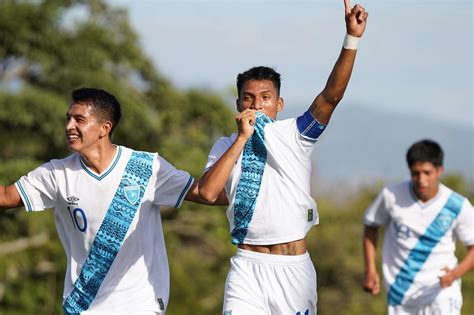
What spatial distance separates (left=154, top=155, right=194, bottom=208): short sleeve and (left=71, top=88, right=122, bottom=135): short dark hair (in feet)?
1.52

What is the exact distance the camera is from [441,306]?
8992mm

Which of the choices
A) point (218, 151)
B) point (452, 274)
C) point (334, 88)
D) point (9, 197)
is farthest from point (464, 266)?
point (9, 197)

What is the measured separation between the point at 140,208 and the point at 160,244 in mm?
321

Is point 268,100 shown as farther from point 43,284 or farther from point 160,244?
point 43,284

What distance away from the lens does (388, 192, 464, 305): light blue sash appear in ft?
29.7

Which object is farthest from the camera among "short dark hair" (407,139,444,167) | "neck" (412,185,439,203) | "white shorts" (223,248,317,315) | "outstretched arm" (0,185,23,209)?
"neck" (412,185,439,203)

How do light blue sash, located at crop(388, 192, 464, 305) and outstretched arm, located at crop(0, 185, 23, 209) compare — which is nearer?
outstretched arm, located at crop(0, 185, 23, 209)

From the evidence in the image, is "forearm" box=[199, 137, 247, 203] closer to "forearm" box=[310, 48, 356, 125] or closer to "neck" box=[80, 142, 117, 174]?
"forearm" box=[310, 48, 356, 125]

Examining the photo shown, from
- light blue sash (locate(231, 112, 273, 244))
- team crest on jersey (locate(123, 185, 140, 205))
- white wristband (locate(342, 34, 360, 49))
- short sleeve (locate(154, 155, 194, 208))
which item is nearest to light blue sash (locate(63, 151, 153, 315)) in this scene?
team crest on jersey (locate(123, 185, 140, 205))

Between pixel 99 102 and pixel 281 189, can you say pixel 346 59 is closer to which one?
pixel 281 189

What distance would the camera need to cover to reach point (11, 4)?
677 inches

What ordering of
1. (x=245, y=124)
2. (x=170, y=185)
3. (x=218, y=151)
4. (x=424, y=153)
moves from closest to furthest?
(x=245, y=124)
(x=218, y=151)
(x=170, y=185)
(x=424, y=153)

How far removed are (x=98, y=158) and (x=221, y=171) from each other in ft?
3.59

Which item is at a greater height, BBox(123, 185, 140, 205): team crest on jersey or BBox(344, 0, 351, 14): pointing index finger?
BBox(344, 0, 351, 14): pointing index finger
